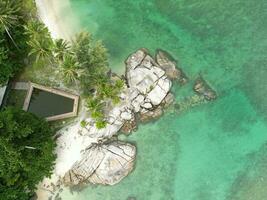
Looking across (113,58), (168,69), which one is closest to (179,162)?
(168,69)

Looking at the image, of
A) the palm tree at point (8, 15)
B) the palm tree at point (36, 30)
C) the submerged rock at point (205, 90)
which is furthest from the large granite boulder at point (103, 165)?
the palm tree at point (8, 15)

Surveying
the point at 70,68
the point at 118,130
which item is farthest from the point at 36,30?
the point at 118,130

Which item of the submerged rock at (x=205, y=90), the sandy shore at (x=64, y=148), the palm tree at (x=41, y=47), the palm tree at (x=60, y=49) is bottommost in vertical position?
the sandy shore at (x=64, y=148)

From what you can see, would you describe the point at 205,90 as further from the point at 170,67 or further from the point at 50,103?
the point at 50,103

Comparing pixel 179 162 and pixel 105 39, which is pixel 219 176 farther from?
pixel 105 39

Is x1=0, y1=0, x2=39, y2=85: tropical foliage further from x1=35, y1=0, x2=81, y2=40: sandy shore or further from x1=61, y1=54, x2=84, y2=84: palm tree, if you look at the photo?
x1=61, y1=54, x2=84, y2=84: palm tree

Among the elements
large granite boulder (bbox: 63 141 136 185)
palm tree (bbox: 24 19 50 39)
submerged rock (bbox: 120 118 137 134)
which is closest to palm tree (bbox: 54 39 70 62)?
palm tree (bbox: 24 19 50 39)

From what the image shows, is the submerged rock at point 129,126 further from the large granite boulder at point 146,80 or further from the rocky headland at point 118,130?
the large granite boulder at point 146,80
